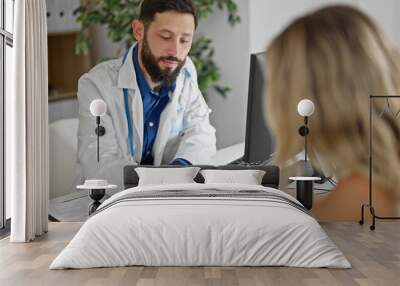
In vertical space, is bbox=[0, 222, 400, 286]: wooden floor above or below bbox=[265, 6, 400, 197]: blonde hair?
below

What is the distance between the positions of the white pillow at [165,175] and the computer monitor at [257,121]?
739 mm

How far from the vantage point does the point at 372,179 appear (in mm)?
7047

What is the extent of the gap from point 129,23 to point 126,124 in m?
1.11

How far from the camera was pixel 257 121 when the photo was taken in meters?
7.15

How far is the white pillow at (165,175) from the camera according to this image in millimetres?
6617

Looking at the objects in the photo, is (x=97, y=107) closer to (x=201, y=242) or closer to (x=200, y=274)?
(x=201, y=242)

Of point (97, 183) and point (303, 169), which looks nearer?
point (97, 183)

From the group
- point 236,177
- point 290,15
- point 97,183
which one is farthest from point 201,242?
point 290,15

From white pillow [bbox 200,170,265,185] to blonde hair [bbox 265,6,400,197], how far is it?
49 cm

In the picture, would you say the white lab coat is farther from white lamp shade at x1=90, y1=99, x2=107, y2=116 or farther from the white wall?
the white wall

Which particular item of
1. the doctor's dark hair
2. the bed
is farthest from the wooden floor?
the doctor's dark hair

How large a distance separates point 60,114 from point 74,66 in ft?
1.83

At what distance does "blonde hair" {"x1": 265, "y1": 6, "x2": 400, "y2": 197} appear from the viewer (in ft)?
22.8

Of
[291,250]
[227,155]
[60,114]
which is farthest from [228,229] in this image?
[60,114]
